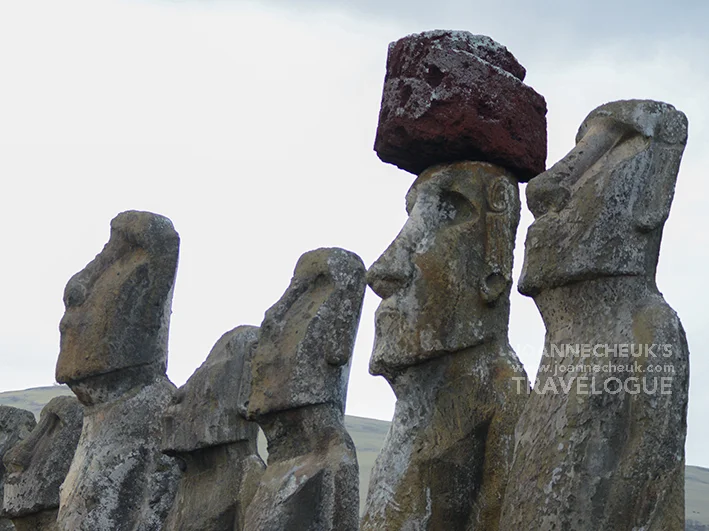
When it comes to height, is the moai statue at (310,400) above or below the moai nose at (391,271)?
below

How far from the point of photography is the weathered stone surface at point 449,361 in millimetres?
6090

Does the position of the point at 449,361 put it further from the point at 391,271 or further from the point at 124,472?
the point at 124,472

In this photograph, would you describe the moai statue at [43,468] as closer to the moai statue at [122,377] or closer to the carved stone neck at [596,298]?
the moai statue at [122,377]

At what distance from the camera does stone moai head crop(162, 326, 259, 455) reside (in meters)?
8.16

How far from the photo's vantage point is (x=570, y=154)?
561cm

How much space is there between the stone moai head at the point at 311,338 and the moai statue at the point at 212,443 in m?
0.50

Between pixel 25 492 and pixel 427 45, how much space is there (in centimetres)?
526

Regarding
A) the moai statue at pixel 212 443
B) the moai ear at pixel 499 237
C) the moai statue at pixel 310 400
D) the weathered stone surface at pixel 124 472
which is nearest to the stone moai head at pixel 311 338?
the moai statue at pixel 310 400

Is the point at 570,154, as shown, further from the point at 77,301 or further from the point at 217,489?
the point at 77,301

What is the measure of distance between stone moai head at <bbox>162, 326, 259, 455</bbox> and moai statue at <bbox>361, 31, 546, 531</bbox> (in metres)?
1.89

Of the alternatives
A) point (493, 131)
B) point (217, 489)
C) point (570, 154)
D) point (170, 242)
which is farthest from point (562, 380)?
point (170, 242)

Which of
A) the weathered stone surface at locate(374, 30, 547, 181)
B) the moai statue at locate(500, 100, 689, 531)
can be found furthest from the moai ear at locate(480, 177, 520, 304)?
the moai statue at locate(500, 100, 689, 531)

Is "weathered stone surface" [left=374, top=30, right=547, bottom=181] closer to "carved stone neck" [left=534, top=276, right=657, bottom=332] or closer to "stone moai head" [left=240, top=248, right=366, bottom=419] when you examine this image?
"stone moai head" [left=240, top=248, right=366, bottom=419]

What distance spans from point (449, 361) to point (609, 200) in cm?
133
